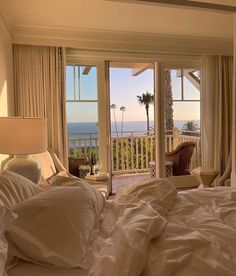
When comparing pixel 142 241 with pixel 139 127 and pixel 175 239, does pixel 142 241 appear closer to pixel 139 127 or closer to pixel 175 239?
pixel 175 239

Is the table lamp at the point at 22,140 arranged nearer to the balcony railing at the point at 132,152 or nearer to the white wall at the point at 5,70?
the white wall at the point at 5,70

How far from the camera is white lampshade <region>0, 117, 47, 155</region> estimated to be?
7.85 feet

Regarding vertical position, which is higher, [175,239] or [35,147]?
[35,147]

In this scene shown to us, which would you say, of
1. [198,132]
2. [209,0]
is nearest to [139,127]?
[198,132]

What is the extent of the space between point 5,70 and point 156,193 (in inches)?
95.6

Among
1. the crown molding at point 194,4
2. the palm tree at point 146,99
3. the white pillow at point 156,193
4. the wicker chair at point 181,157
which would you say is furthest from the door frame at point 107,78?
the white pillow at point 156,193

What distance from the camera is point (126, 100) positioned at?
20.4 ft

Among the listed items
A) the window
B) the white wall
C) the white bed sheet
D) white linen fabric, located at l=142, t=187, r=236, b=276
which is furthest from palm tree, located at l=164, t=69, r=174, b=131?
the white bed sheet

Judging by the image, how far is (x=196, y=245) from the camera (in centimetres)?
118

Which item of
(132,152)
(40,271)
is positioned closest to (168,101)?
(132,152)

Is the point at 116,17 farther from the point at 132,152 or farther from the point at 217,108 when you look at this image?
the point at 132,152

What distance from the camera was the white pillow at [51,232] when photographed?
1.20m

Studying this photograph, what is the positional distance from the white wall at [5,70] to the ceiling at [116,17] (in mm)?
252

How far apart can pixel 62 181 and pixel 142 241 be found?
40.7 inches
